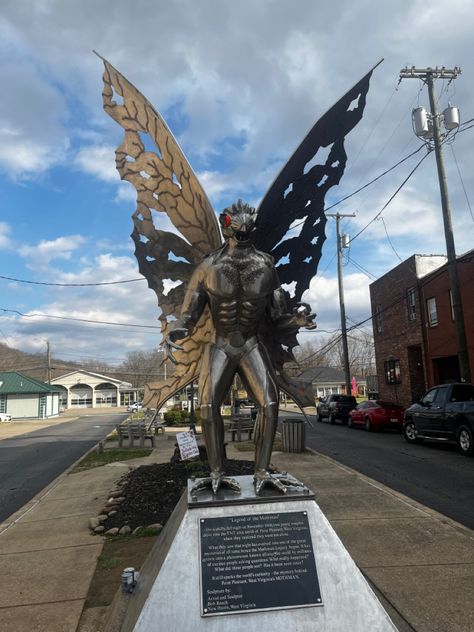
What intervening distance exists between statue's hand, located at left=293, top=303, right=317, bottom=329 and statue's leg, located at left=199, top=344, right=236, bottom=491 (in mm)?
698

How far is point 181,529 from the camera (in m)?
2.99

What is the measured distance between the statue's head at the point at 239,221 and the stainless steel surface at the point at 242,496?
6.00ft

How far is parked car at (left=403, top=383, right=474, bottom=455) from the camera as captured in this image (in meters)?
11.5

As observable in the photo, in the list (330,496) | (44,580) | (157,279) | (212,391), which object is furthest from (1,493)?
(212,391)

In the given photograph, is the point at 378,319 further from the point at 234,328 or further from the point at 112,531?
the point at 234,328

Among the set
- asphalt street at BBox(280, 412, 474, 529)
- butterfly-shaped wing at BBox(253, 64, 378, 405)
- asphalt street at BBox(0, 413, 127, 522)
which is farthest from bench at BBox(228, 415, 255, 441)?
butterfly-shaped wing at BBox(253, 64, 378, 405)

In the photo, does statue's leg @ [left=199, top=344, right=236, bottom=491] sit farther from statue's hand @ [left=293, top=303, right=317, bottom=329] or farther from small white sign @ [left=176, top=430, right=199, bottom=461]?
small white sign @ [left=176, top=430, right=199, bottom=461]

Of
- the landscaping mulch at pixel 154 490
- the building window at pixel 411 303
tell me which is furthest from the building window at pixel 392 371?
the landscaping mulch at pixel 154 490

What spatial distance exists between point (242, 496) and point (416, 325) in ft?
66.5

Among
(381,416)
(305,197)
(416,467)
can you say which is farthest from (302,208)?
(381,416)

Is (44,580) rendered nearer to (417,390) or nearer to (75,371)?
(417,390)

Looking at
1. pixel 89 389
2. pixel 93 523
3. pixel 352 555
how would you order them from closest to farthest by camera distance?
pixel 352 555, pixel 93 523, pixel 89 389

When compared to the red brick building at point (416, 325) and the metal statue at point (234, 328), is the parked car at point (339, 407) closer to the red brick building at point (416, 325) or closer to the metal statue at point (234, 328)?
the red brick building at point (416, 325)

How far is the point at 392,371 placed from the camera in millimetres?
24047
